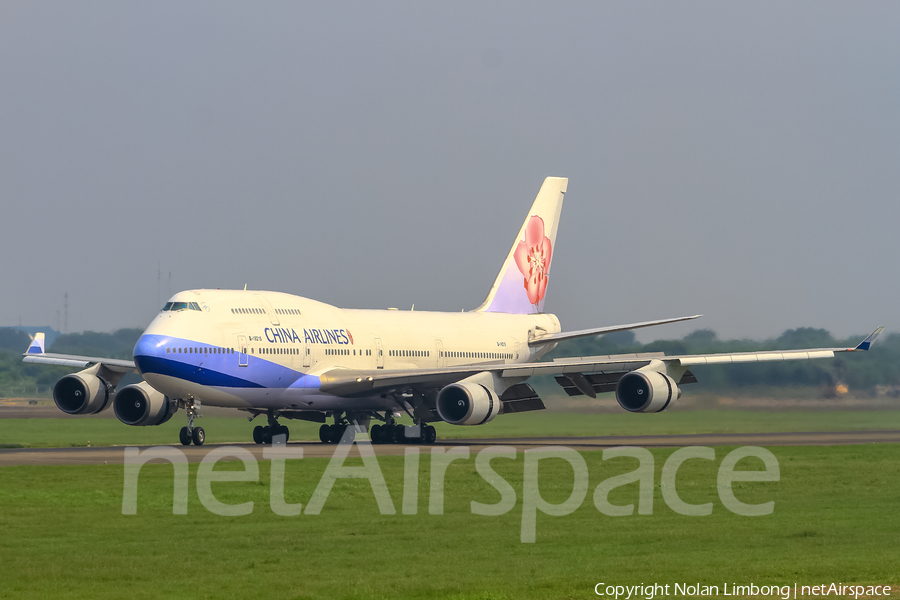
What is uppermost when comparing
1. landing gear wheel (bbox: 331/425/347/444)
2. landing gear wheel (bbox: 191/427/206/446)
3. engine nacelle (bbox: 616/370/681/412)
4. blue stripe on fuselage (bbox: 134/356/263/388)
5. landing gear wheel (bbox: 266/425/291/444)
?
blue stripe on fuselage (bbox: 134/356/263/388)

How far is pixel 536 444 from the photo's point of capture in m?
36.1

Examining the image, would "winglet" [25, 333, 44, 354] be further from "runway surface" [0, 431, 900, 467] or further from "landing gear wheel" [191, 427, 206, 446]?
"landing gear wheel" [191, 427, 206, 446]

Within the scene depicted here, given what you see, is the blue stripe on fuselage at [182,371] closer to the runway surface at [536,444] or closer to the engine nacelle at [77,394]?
the runway surface at [536,444]

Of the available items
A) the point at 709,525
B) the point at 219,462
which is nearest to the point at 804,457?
the point at 709,525

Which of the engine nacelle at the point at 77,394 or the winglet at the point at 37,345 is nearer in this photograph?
the engine nacelle at the point at 77,394

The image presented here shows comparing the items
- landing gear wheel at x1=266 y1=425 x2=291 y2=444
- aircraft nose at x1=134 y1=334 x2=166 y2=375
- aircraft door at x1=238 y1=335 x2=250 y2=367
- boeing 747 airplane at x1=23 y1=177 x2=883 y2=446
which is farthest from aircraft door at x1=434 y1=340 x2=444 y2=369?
aircraft nose at x1=134 y1=334 x2=166 y2=375

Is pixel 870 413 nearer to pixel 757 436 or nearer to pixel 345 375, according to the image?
pixel 757 436

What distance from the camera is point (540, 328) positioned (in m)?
48.9

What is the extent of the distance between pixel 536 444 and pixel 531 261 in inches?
600

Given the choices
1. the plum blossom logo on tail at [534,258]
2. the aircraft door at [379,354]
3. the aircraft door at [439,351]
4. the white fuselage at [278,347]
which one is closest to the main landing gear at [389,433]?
the white fuselage at [278,347]

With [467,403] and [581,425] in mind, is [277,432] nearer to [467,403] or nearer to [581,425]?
[467,403]

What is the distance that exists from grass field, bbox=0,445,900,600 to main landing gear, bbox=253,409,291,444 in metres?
11.7

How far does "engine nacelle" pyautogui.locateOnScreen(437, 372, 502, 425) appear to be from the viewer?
35.2 m

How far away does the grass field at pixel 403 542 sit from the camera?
14.6m
